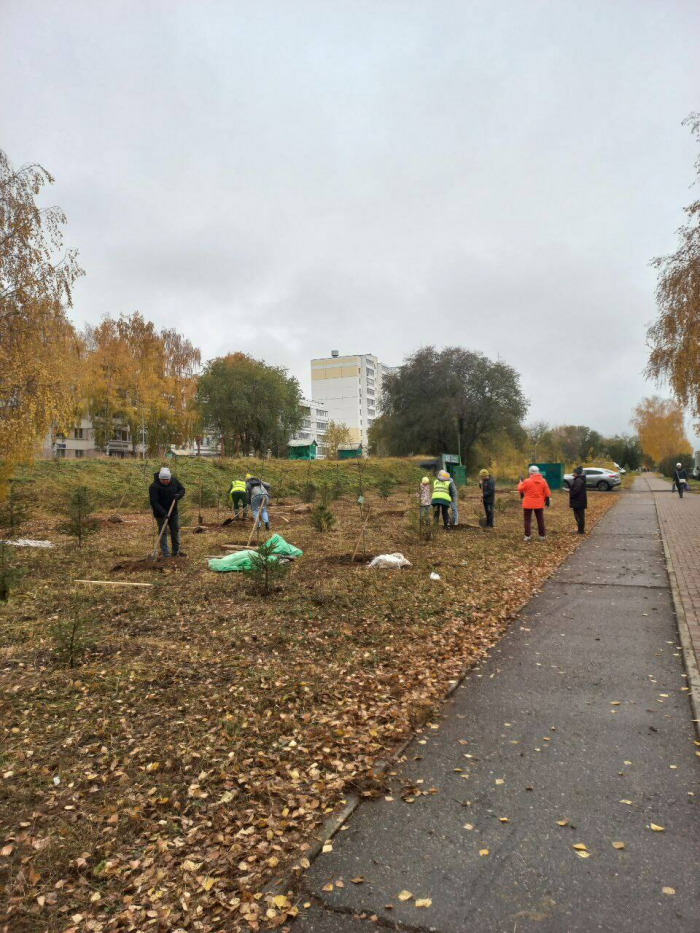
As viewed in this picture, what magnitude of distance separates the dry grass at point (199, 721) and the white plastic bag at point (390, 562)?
23.8 inches

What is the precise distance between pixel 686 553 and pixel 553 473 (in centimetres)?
2343

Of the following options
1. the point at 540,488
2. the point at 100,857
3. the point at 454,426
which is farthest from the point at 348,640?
the point at 454,426

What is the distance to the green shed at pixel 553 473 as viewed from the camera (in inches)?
1342

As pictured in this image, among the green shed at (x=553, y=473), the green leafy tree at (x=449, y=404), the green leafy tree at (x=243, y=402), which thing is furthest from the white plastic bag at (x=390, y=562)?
the green leafy tree at (x=449, y=404)

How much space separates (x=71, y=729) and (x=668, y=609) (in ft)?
22.7

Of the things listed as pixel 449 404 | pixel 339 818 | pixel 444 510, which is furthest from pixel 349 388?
pixel 339 818

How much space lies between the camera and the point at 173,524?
11.3 metres

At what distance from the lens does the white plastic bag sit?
10.2 meters

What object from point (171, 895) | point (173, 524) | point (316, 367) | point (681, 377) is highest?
point (316, 367)

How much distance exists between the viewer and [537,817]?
3172 millimetres

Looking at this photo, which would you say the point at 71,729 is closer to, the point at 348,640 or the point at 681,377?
the point at 348,640

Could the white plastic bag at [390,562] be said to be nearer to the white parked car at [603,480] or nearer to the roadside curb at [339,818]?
the roadside curb at [339,818]

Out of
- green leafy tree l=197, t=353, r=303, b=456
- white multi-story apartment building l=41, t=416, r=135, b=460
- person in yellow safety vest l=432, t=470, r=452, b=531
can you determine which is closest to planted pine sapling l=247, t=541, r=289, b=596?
person in yellow safety vest l=432, t=470, r=452, b=531

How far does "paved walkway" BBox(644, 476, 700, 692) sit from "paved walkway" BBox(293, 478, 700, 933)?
4.78ft
